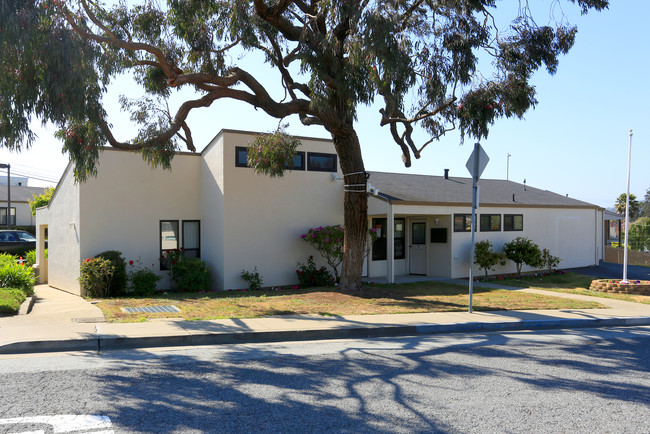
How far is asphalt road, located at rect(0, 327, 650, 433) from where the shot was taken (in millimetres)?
4590

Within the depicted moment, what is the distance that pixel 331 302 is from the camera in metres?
11.9

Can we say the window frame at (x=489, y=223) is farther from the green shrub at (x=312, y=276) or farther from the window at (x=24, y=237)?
the window at (x=24, y=237)

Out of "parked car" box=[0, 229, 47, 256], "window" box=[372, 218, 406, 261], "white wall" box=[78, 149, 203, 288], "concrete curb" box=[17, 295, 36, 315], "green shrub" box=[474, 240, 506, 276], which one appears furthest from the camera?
"parked car" box=[0, 229, 47, 256]

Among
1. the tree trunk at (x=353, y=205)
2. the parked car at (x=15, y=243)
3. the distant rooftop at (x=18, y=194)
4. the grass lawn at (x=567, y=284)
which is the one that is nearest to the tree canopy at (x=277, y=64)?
the tree trunk at (x=353, y=205)

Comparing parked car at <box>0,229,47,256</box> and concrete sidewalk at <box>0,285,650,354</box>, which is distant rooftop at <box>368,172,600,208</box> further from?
parked car at <box>0,229,47,256</box>

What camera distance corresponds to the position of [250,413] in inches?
190

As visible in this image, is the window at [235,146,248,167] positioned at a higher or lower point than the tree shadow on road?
higher

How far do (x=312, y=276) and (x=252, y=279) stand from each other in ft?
6.15

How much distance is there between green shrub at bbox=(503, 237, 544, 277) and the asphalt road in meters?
10.9

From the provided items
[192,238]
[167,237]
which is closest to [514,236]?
[192,238]

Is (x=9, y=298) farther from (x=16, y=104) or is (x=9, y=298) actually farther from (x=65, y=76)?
(x=65, y=76)

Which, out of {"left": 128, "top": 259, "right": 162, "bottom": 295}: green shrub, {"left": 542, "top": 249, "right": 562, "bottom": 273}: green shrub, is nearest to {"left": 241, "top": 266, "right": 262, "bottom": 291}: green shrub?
{"left": 128, "top": 259, "right": 162, "bottom": 295}: green shrub

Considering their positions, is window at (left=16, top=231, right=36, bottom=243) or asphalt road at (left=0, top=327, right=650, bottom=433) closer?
asphalt road at (left=0, top=327, right=650, bottom=433)

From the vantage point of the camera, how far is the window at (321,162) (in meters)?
16.3
